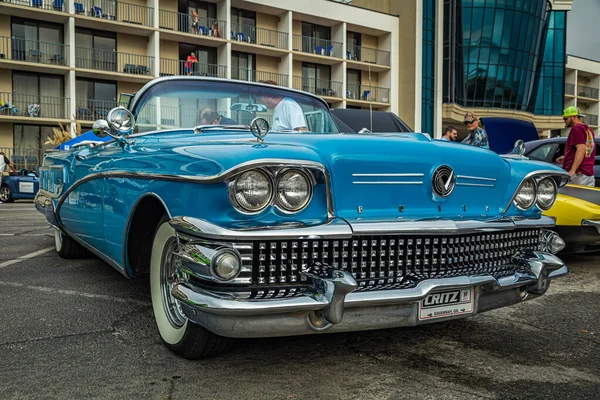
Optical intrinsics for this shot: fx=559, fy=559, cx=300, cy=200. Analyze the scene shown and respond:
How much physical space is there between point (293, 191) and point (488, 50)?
35407 mm

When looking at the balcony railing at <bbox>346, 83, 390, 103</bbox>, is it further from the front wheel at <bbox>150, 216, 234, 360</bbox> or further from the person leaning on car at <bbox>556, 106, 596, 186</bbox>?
the front wheel at <bbox>150, 216, 234, 360</bbox>

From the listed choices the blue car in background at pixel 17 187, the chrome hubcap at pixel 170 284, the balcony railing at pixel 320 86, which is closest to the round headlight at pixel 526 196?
the chrome hubcap at pixel 170 284

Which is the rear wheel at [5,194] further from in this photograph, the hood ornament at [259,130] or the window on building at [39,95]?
the hood ornament at [259,130]

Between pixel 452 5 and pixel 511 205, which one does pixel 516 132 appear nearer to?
pixel 452 5

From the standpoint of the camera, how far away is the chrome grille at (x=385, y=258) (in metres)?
2.40

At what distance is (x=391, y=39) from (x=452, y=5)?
4.27 m

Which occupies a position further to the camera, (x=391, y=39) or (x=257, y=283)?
(x=391, y=39)

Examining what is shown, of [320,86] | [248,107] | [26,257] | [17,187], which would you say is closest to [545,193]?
[248,107]

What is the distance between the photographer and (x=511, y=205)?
3.24 m

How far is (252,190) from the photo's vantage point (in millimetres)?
2371

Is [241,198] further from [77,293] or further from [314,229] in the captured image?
[77,293]

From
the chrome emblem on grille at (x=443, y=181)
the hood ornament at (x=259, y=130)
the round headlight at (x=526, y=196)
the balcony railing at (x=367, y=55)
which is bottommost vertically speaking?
the round headlight at (x=526, y=196)

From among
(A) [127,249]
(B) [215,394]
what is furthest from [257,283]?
(A) [127,249]

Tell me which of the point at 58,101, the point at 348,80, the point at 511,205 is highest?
the point at 348,80
